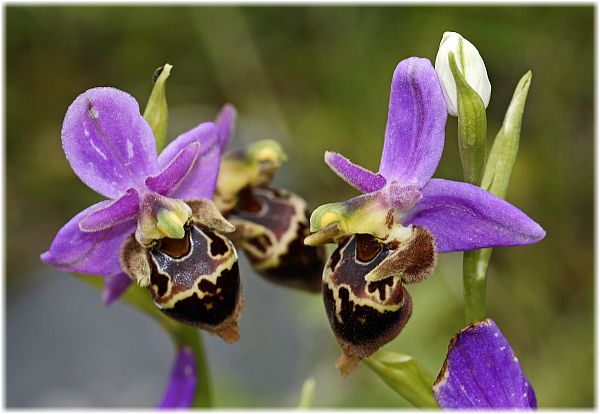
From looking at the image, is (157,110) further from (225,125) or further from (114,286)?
(114,286)

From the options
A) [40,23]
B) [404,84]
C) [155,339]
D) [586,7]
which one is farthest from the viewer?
[40,23]

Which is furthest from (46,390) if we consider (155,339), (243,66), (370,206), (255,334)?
(370,206)

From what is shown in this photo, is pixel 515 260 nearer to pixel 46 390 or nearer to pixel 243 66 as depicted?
pixel 243 66

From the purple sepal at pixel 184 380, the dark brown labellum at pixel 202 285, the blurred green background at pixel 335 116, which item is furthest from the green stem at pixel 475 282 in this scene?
the blurred green background at pixel 335 116

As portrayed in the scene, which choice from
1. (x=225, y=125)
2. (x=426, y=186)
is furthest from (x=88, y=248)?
(x=426, y=186)

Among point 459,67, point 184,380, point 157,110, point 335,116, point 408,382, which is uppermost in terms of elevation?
point 459,67

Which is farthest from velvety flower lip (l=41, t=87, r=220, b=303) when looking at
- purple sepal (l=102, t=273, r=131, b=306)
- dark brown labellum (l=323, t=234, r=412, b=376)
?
dark brown labellum (l=323, t=234, r=412, b=376)
